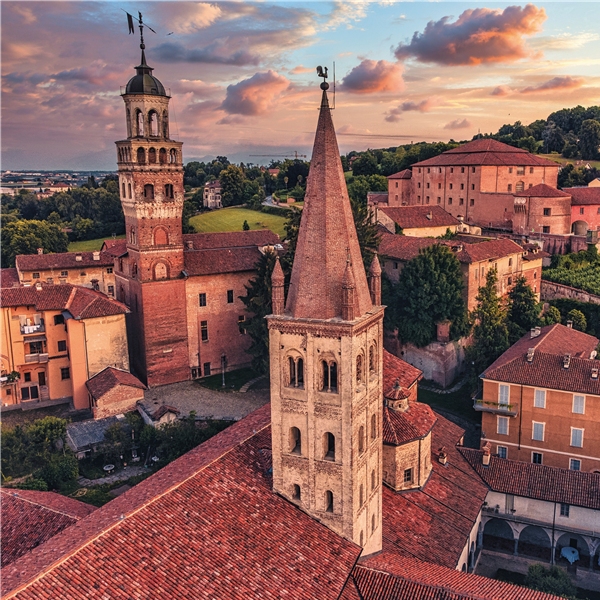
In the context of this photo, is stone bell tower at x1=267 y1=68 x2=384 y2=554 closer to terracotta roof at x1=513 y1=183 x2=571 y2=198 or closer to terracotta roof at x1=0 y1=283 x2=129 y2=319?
terracotta roof at x1=0 y1=283 x2=129 y2=319

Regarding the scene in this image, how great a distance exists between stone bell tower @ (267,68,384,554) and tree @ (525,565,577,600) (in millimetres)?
10139

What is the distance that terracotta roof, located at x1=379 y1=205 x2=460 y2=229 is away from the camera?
65.9m

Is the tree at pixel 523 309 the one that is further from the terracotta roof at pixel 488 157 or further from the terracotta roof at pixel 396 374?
the terracotta roof at pixel 488 157

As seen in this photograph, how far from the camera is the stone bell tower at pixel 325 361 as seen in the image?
20.3m

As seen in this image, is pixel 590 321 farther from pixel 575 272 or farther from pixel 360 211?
pixel 360 211

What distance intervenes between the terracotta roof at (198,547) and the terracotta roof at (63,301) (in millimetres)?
24293

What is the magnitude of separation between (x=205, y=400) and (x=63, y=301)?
545 inches

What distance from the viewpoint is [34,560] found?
1827 centimetres

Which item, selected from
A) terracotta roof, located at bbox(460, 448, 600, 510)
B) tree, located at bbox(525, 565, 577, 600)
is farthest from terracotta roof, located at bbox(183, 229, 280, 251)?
tree, located at bbox(525, 565, 577, 600)

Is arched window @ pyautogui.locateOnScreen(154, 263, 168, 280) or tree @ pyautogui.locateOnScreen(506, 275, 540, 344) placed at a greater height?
arched window @ pyautogui.locateOnScreen(154, 263, 168, 280)

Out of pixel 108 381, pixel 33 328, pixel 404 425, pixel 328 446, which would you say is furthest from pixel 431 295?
pixel 33 328

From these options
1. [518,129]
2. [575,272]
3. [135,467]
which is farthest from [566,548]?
[518,129]

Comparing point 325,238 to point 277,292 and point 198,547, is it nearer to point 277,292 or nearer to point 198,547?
point 277,292

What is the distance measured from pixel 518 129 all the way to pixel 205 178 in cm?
7892
